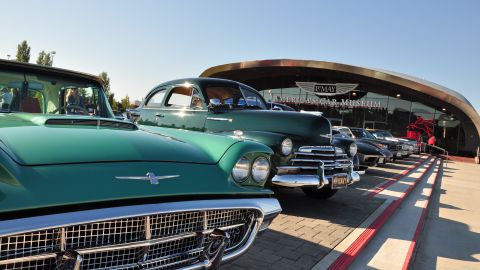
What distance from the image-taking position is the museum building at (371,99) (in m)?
28.8

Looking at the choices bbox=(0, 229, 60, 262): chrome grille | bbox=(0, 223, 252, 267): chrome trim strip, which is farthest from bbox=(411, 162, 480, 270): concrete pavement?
bbox=(0, 229, 60, 262): chrome grille

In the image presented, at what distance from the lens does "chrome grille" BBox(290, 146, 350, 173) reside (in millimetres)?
4949

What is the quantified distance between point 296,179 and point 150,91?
2860 mm

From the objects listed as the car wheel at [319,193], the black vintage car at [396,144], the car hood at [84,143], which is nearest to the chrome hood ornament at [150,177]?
the car hood at [84,143]

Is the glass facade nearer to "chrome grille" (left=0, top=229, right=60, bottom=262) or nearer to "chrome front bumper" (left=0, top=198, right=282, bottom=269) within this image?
"chrome front bumper" (left=0, top=198, right=282, bottom=269)

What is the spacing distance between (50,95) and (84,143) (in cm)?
133

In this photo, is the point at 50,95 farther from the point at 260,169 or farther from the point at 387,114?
the point at 387,114

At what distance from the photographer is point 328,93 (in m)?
32.1

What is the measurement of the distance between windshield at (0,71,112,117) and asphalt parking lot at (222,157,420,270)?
5.70ft

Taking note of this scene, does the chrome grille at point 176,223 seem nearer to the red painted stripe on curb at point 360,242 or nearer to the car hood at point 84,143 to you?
the car hood at point 84,143

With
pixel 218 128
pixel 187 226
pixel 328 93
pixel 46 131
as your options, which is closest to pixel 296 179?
pixel 218 128

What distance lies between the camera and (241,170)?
2.48m

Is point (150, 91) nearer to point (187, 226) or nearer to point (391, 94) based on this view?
point (187, 226)

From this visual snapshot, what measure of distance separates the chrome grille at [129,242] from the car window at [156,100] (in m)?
3.82
